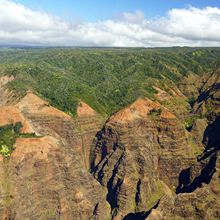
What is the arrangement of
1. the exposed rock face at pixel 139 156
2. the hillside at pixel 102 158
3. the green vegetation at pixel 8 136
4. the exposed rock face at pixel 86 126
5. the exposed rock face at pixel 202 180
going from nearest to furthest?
the exposed rock face at pixel 202 180, the hillside at pixel 102 158, the green vegetation at pixel 8 136, the exposed rock face at pixel 139 156, the exposed rock face at pixel 86 126

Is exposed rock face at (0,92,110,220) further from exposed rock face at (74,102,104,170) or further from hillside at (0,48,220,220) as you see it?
exposed rock face at (74,102,104,170)

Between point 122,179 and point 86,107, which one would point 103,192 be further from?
point 86,107

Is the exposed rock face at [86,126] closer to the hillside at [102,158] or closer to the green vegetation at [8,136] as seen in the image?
the hillside at [102,158]

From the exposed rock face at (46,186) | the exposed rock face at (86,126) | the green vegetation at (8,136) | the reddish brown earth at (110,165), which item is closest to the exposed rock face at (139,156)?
the reddish brown earth at (110,165)

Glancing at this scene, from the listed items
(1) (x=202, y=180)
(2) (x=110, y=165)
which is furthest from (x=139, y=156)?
(1) (x=202, y=180)

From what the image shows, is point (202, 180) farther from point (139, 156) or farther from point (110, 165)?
point (110, 165)

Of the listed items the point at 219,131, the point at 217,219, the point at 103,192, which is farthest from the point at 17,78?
the point at 217,219
